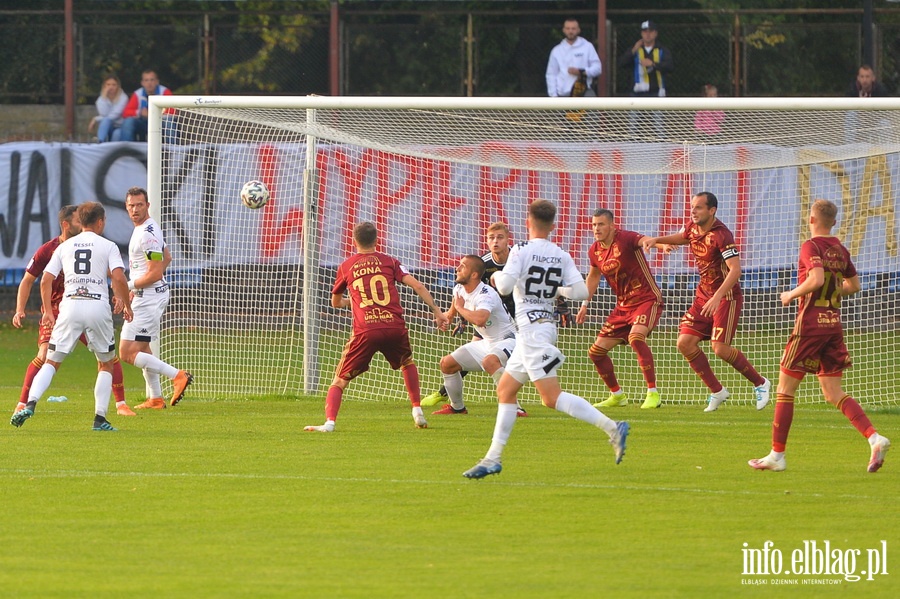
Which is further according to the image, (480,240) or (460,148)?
(480,240)

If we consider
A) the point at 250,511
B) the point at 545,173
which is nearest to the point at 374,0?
the point at 545,173

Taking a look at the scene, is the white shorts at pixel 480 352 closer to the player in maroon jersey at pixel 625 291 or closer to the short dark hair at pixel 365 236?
the player in maroon jersey at pixel 625 291

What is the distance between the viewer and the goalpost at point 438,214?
14.6 m

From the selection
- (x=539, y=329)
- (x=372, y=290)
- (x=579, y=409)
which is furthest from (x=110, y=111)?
(x=579, y=409)

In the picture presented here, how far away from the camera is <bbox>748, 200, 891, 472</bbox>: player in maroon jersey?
29.8 feet

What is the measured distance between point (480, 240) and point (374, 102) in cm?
384

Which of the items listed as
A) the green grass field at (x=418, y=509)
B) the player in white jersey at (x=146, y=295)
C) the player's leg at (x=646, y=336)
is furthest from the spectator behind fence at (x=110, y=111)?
the player's leg at (x=646, y=336)

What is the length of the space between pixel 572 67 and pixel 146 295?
10.3 m

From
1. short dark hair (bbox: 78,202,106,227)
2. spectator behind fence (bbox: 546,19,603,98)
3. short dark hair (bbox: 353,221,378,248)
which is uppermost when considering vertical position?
spectator behind fence (bbox: 546,19,603,98)

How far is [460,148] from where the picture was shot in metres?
15.7

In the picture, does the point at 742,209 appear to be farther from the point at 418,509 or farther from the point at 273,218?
the point at 418,509

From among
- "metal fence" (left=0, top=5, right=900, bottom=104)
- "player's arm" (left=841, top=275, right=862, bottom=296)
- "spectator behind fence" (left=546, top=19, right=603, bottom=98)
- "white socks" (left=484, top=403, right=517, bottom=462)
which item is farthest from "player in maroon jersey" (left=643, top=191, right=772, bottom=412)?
"metal fence" (left=0, top=5, right=900, bottom=104)

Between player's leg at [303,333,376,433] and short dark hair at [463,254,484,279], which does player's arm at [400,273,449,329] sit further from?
player's leg at [303,333,376,433]

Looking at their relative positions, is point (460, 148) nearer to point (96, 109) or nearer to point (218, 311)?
point (218, 311)
